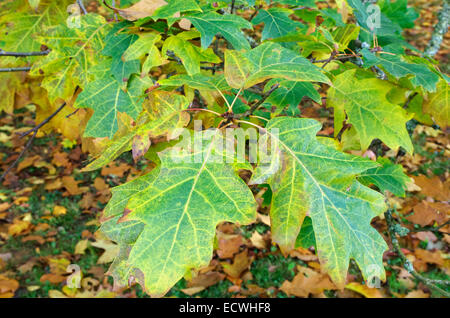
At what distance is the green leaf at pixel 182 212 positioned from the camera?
815 millimetres

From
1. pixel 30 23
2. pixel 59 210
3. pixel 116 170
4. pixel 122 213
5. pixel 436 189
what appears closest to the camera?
pixel 122 213

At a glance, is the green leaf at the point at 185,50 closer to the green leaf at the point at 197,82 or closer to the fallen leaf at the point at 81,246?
the green leaf at the point at 197,82

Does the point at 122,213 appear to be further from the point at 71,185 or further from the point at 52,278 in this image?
the point at 71,185

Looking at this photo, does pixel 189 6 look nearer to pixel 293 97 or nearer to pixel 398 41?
pixel 293 97

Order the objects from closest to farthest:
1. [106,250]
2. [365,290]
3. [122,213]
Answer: [122,213] → [365,290] → [106,250]

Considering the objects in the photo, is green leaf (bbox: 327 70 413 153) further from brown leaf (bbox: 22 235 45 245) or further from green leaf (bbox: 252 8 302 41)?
brown leaf (bbox: 22 235 45 245)

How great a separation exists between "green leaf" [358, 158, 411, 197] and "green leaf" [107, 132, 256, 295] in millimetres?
695

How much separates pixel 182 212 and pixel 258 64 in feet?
1.50

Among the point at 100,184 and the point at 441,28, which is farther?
the point at 100,184

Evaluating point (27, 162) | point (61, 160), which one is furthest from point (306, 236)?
point (27, 162)

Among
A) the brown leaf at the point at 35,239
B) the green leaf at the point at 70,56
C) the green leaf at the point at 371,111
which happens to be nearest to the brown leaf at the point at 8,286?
the brown leaf at the point at 35,239

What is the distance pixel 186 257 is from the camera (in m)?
→ 0.82

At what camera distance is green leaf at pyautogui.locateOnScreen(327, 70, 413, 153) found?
1137 mm

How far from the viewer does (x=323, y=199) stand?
94 cm
